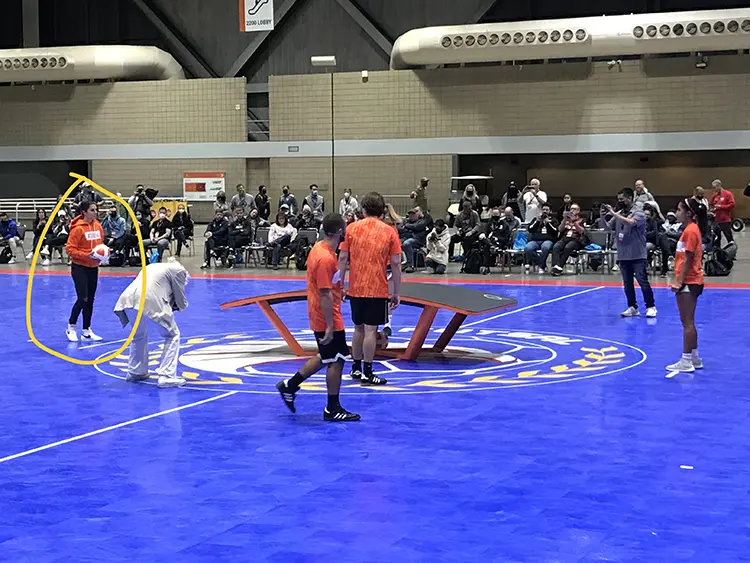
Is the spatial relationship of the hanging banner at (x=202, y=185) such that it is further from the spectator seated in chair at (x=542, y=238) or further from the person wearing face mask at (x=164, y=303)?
the person wearing face mask at (x=164, y=303)

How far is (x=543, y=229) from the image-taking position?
864 inches

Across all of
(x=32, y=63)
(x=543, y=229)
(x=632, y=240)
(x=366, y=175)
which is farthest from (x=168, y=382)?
(x=32, y=63)

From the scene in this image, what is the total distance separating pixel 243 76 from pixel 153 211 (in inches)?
368

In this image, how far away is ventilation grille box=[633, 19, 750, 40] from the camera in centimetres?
2892

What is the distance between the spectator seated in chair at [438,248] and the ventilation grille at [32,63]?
754 inches

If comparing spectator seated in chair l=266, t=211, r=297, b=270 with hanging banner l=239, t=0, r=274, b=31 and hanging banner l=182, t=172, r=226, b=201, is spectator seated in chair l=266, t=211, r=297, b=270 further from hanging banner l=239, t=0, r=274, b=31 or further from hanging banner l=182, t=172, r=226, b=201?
hanging banner l=239, t=0, r=274, b=31

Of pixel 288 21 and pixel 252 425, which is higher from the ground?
A: pixel 288 21

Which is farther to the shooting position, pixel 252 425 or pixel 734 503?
pixel 252 425

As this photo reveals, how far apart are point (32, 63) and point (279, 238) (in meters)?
16.9

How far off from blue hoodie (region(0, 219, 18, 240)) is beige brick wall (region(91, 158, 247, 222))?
828cm

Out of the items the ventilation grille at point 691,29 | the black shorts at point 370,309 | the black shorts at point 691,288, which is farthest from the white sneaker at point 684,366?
the ventilation grille at point 691,29

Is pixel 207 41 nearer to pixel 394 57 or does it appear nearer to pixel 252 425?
pixel 394 57

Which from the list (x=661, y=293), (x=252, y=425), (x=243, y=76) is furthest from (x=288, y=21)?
(x=252, y=425)

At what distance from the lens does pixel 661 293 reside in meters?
17.9
